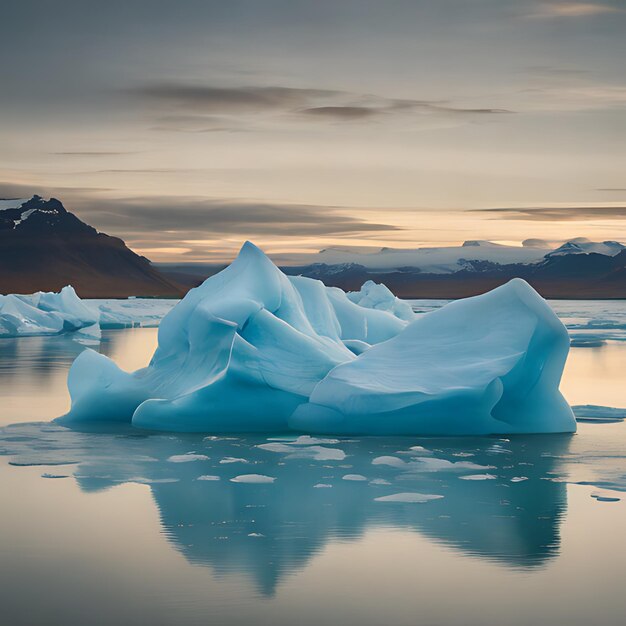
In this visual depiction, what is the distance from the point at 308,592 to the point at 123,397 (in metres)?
6.26

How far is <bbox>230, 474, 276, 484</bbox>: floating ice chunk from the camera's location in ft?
25.0

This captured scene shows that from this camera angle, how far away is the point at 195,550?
18.6 ft

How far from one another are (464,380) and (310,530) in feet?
12.3

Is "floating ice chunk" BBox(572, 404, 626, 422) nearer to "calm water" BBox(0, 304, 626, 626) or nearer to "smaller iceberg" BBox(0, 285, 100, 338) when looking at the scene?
"calm water" BBox(0, 304, 626, 626)

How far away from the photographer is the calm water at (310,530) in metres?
4.80

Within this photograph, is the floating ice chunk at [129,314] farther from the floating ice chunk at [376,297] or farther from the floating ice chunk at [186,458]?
the floating ice chunk at [186,458]

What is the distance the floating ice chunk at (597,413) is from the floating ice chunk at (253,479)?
16.0 feet

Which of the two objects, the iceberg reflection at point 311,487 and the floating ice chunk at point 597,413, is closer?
the iceberg reflection at point 311,487

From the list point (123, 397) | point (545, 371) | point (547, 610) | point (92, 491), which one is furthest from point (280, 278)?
point (547, 610)

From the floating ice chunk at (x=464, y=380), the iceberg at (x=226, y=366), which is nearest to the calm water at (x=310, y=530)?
the floating ice chunk at (x=464, y=380)

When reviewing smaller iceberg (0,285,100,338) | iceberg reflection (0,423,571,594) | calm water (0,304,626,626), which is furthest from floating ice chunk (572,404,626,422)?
smaller iceberg (0,285,100,338)

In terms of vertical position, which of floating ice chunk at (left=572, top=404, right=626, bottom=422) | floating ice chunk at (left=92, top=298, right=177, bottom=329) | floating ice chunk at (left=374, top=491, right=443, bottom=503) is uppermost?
floating ice chunk at (left=374, top=491, right=443, bottom=503)

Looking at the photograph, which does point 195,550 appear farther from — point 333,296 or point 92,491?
point 333,296

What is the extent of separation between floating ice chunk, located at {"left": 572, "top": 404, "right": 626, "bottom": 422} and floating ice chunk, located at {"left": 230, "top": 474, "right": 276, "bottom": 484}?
16.0 ft
